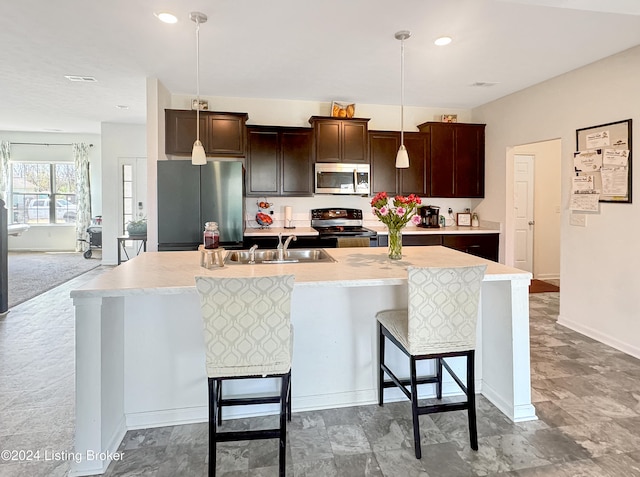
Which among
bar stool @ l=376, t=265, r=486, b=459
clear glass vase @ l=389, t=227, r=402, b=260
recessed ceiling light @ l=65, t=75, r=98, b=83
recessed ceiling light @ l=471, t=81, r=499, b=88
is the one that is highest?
recessed ceiling light @ l=65, t=75, r=98, b=83

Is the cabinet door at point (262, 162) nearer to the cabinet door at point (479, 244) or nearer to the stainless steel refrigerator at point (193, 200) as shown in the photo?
the stainless steel refrigerator at point (193, 200)

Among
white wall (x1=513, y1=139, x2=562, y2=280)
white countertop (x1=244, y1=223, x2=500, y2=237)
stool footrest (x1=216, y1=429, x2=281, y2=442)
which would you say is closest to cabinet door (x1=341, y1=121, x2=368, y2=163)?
white countertop (x1=244, y1=223, x2=500, y2=237)

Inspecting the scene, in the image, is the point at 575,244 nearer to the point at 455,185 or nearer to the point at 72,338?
A: the point at 455,185

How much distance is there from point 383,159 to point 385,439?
12.3 ft

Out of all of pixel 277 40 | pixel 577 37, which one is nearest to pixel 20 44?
pixel 277 40

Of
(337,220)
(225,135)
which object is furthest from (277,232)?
(225,135)

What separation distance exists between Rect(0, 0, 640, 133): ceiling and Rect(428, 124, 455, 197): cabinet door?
0.45m

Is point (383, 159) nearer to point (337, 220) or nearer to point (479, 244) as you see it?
point (337, 220)

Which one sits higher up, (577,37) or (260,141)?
(577,37)

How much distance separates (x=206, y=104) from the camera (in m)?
4.70

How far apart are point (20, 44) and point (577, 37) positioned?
15.4ft

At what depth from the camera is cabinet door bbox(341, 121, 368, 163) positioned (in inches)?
194

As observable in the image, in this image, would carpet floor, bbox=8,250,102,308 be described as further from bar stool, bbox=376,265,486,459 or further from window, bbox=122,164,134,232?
bar stool, bbox=376,265,486,459

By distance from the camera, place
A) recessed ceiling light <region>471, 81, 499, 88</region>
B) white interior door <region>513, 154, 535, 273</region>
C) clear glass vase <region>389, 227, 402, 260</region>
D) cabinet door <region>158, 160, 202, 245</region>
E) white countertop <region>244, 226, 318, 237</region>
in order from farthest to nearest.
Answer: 1. white interior door <region>513, 154, 535, 273</region>
2. white countertop <region>244, 226, 318, 237</region>
3. recessed ceiling light <region>471, 81, 499, 88</region>
4. cabinet door <region>158, 160, 202, 245</region>
5. clear glass vase <region>389, 227, 402, 260</region>
